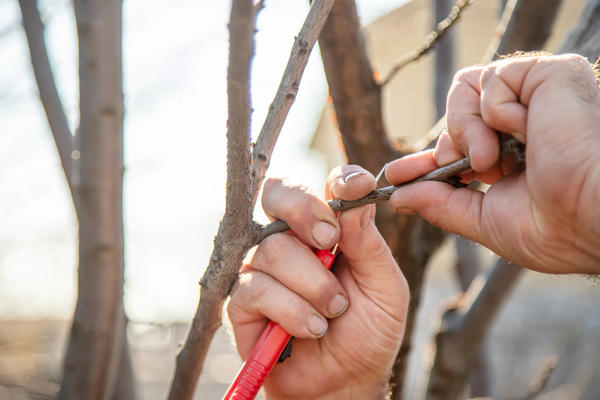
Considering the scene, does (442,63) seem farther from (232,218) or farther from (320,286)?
(232,218)

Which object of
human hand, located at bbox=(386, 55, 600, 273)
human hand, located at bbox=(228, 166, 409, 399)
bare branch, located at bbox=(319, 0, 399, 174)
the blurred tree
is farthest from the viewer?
bare branch, located at bbox=(319, 0, 399, 174)

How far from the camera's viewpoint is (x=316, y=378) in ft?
4.23

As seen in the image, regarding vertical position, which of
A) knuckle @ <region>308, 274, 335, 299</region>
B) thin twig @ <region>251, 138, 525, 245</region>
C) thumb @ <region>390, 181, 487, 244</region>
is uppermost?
thin twig @ <region>251, 138, 525, 245</region>

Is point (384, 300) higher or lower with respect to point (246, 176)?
lower

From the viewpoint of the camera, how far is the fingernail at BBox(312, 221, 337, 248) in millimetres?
1027

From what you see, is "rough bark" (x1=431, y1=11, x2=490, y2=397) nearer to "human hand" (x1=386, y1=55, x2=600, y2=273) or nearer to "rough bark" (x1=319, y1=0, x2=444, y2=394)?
"rough bark" (x1=319, y1=0, x2=444, y2=394)

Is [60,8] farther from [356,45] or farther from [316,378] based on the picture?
[316,378]

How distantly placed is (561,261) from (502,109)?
30 centimetres

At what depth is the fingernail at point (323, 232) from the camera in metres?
1.03

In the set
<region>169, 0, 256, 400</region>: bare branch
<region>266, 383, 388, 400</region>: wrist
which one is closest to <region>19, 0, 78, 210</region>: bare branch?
<region>169, 0, 256, 400</region>: bare branch

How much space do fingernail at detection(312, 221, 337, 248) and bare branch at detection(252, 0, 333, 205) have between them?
15cm

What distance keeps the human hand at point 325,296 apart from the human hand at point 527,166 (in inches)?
6.3

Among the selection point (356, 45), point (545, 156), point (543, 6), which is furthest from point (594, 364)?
point (545, 156)

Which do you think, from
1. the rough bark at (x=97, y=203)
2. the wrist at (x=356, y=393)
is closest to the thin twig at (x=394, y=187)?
the wrist at (x=356, y=393)
